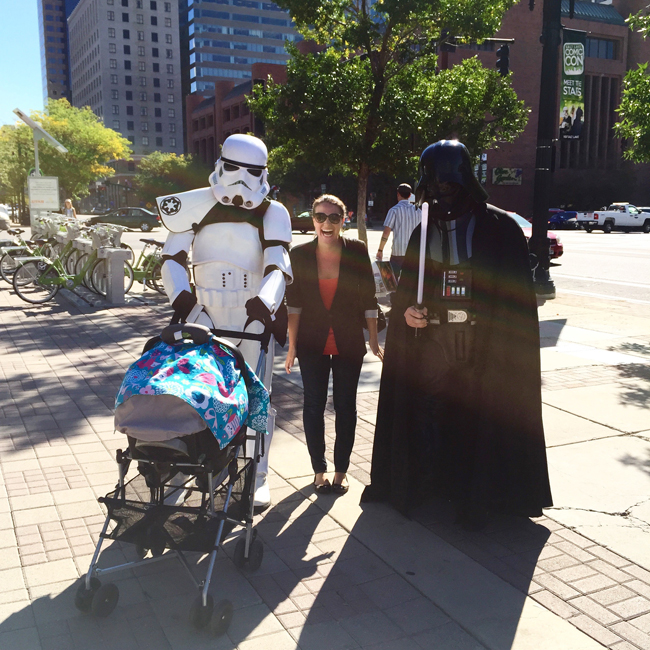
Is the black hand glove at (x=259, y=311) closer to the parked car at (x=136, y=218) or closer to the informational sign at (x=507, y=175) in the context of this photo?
the parked car at (x=136, y=218)

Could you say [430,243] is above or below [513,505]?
above

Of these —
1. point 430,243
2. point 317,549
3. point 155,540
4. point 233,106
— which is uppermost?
point 233,106

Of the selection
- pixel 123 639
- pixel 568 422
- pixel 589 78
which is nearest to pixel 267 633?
pixel 123 639

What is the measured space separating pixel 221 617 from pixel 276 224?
7.03 ft

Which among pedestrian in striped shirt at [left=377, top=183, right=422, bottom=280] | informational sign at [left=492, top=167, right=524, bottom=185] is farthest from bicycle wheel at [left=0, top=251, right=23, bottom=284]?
informational sign at [left=492, top=167, right=524, bottom=185]

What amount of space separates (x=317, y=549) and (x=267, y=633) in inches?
30.9

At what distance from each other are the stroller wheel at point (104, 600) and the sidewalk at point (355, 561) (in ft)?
0.13

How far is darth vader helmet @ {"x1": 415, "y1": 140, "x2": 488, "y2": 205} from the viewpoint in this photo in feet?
12.4

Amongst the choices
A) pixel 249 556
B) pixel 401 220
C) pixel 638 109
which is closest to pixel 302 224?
pixel 401 220

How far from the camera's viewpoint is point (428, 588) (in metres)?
3.32

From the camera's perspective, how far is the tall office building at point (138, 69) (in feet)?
429

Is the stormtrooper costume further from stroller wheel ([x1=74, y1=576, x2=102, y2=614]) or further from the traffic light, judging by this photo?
the traffic light

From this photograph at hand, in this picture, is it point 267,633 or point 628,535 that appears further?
point 628,535

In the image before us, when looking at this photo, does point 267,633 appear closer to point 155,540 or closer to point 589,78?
point 155,540
